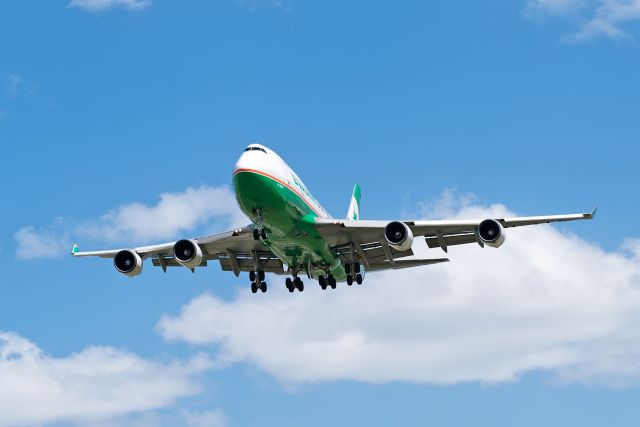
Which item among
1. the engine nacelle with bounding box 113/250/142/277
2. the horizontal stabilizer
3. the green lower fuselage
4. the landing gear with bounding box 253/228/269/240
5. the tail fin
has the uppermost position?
the tail fin

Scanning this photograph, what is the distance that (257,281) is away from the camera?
5809 cm

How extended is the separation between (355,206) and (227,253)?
65.6ft

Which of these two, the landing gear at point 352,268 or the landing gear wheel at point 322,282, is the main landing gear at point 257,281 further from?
the landing gear at point 352,268

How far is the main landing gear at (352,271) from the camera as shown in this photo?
57.2 meters

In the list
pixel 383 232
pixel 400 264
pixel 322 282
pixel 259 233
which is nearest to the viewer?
pixel 259 233

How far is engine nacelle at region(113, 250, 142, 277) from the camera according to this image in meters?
56.2

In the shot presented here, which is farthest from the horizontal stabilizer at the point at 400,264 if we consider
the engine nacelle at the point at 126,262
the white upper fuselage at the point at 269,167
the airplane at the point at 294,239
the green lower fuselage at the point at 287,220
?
the engine nacelle at the point at 126,262

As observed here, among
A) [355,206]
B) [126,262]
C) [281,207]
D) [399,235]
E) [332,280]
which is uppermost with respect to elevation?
[355,206]

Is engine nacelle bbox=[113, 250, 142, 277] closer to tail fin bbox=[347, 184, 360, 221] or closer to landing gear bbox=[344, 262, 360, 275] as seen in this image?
landing gear bbox=[344, 262, 360, 275]

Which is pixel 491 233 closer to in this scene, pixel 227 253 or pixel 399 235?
pixel 399 235

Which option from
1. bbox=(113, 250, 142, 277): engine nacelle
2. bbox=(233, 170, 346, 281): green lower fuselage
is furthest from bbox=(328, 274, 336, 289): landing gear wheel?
bbox=(113, 250, 142, 277): engine nacelle

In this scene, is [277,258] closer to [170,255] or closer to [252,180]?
[170,255]

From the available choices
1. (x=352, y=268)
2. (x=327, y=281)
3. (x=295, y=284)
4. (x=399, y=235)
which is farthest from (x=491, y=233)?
(x=295, y=284)

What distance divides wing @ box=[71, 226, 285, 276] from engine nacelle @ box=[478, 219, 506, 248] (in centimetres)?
1200
